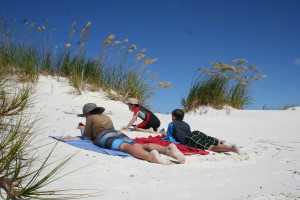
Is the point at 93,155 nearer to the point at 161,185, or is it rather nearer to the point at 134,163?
the point at 134,163

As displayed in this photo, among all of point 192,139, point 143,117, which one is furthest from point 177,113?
point 143,117

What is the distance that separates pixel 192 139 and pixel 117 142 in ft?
4.72

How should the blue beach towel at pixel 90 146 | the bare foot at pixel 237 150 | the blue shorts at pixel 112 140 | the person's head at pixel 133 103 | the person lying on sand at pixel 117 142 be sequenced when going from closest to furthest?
the person lying on sand at pixel 117 142
the blue beach towel at pixel 90 146
the blue shorts at pixel 112 140
the bare foot at pixel 237 150
the person's head at pixel 133 103

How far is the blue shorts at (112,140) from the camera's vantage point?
4082 millimetres

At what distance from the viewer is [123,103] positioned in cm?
887

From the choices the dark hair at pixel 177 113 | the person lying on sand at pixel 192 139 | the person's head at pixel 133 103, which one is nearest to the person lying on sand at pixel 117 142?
the person lying on sand at pixel 192 139

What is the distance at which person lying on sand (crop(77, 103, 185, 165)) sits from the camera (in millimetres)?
3615

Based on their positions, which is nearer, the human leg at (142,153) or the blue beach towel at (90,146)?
the human leg at (142,153)

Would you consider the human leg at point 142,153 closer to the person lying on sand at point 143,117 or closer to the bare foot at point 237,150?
the bare foot at point 237,150

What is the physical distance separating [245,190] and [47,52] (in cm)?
824

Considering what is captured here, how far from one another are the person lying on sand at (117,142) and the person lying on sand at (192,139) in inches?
40.6

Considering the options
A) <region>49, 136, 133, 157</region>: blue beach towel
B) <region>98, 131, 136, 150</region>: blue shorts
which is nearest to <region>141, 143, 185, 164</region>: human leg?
<region>98, 131, 136, 150</region>: blue shorts

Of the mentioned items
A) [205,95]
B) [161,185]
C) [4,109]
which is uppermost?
[205,95]

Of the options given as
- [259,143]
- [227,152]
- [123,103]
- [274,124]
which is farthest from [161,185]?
[274,124]
